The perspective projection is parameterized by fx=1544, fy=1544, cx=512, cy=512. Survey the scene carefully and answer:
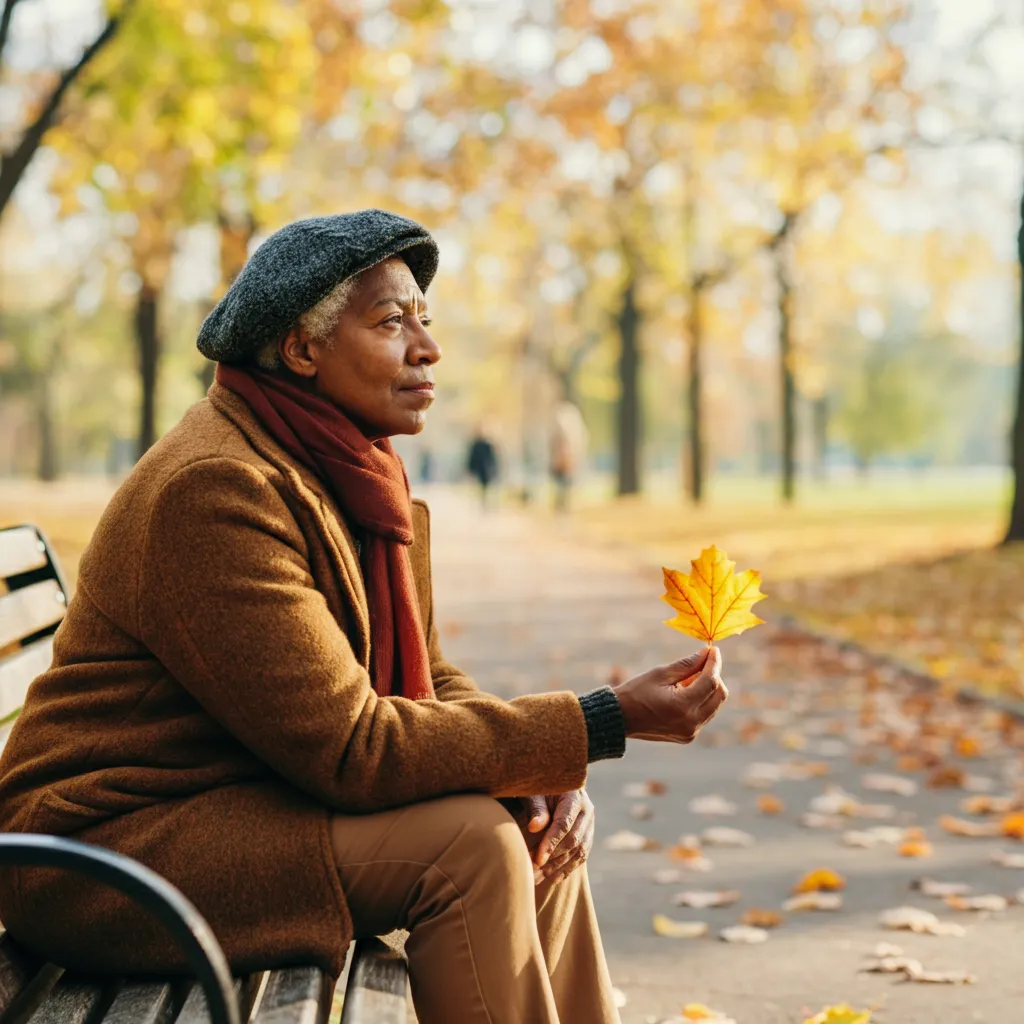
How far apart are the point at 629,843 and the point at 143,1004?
11.2 feet

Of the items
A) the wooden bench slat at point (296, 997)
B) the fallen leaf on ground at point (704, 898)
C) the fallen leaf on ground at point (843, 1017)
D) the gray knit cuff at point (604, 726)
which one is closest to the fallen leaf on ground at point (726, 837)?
the fallen leaf on ground at point (704, 898)

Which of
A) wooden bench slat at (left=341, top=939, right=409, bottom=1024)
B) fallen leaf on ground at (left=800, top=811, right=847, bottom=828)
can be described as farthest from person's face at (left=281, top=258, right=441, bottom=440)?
fallen leaf on ground at (left=800, top=811, right=847, bottom=828)

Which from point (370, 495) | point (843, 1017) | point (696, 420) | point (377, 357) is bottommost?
point (696, 420)

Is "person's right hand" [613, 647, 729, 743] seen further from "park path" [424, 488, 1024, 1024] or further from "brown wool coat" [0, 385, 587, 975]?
"park path" [424, 488, 1024, 1024]

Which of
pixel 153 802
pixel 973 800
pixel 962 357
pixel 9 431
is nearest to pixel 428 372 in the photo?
pixel 153 802

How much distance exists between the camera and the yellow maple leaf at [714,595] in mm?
2672

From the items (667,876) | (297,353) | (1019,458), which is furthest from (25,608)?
(1019,458)

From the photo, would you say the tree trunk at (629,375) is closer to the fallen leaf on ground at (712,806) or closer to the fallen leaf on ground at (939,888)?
the fallen leaf on ground at (712,806)

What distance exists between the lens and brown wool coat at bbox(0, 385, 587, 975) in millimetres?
2340

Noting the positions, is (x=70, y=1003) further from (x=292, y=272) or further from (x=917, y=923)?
(x=917, y=923)

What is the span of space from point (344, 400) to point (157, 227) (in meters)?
22.7

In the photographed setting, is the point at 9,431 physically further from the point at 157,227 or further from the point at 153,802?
the point at 153,802

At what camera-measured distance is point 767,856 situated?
5.30m

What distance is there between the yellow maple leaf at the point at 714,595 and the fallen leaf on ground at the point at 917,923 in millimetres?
2130
